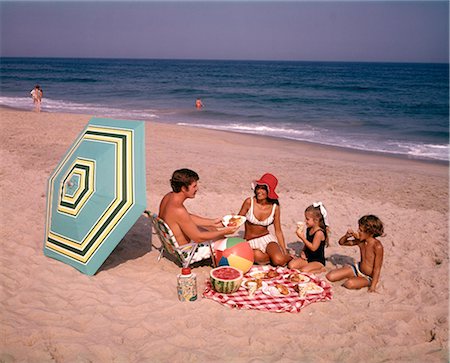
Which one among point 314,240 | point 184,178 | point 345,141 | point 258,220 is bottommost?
point 345,141

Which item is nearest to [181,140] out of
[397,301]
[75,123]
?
[75,123]

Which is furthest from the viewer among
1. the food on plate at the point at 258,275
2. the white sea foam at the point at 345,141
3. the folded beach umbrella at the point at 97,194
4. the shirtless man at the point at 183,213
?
the white sea foam at the point at 345,141

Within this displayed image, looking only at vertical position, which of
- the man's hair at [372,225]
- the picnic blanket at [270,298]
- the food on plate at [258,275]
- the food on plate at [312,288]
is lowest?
the picnic blanket at [270,298]

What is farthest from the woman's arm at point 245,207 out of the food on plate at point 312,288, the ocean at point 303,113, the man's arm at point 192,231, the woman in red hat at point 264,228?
the ocean at point 303,113

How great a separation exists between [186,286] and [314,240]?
5.79 ft

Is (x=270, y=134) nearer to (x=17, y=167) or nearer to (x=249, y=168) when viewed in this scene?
(x=249, y=168)

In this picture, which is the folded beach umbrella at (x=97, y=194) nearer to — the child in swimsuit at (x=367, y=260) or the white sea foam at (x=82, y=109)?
the child in swimsuit at (x=367, y=260)

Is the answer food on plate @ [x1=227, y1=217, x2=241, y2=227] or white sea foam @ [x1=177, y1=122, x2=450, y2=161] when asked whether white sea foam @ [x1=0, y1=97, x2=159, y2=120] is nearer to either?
white sea foam @ [x1=177, y1=122, x2=450, y2=161]

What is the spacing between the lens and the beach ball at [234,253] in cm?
511

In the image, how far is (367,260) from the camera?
16.4 ft

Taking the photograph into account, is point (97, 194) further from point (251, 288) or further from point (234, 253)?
point (251, 288)

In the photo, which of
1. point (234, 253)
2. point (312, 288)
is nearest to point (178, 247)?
point (234, 253)

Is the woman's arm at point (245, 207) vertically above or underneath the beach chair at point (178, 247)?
above

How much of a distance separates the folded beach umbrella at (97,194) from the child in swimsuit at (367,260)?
2478mm
